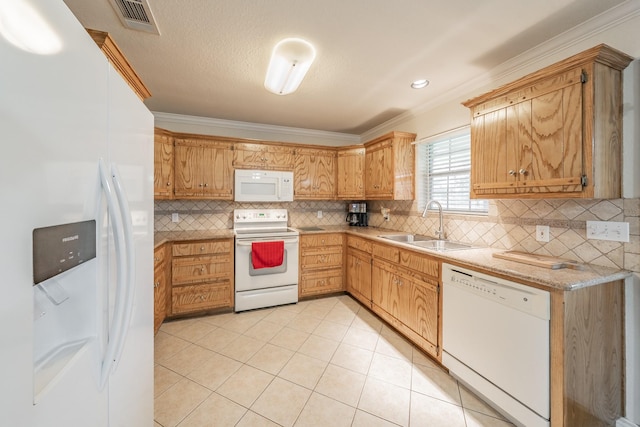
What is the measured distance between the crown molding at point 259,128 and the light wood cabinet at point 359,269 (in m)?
1.74

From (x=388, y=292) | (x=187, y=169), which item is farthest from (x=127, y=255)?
(x=187, y=169)

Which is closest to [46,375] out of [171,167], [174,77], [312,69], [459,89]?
[312,69]

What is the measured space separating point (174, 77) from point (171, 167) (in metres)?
1.11

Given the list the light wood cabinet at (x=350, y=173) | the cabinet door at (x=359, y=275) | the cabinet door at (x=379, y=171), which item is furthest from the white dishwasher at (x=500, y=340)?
the light wood cabinet at (x=350, y=173)

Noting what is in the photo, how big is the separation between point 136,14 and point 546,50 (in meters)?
2.77

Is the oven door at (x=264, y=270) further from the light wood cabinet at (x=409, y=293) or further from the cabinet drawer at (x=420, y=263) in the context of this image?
the cabinet drawer at (x=420, y=263)

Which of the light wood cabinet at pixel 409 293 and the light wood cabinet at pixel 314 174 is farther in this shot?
the light wood cabinet at pixel 314 174

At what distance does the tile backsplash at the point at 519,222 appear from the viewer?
5.08ft

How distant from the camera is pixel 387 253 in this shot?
8.83ft

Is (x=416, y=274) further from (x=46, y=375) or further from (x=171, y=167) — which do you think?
(x=171, y=167)

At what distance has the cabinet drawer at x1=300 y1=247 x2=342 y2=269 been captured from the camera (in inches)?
136

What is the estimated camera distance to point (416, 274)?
7.50 feet

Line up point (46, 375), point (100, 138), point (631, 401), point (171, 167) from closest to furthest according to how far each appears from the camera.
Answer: point (46, 375)
point (100, 138)
point (631, 401)
point (171, 167)

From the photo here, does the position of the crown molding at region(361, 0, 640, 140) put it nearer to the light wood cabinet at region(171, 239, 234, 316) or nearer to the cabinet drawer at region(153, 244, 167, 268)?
the light wood cabinet at region(171, 239, 234, 316)
